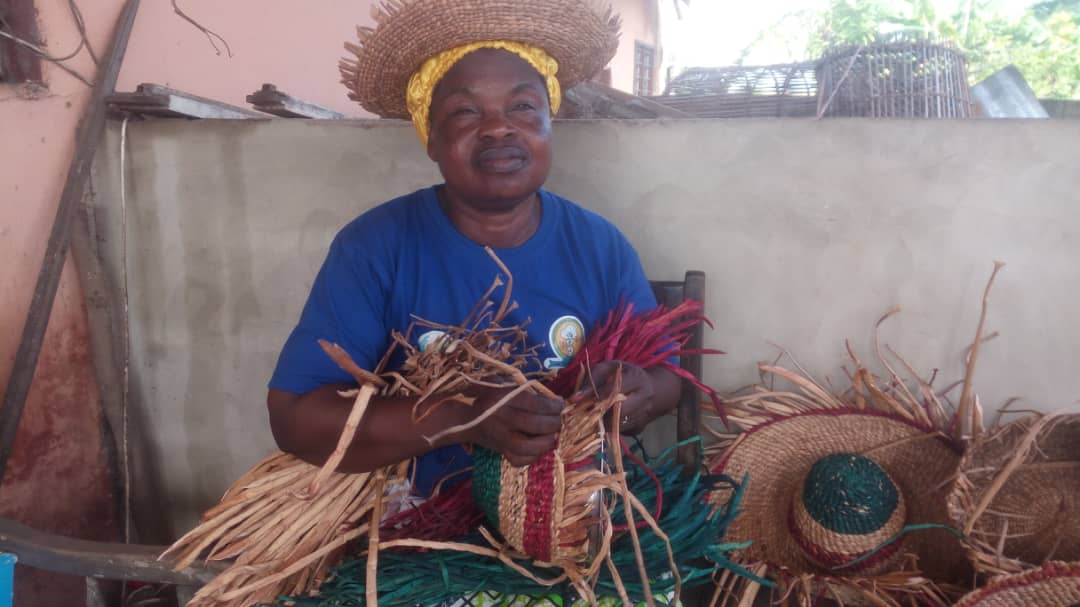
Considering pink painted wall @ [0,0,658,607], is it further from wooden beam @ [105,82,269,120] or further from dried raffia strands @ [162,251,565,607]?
dried raffia strands @ [162,251,565,607]

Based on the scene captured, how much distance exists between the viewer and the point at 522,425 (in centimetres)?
107

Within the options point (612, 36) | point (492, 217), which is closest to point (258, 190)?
point (492, 217)

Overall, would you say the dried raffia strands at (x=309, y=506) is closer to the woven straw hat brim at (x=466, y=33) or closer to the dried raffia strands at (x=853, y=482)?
the woven straw hat brim at (x=466, y=33)

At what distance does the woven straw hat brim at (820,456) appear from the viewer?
5.99 ft

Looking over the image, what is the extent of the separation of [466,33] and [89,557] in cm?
133

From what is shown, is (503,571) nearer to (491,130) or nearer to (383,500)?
(383,500)

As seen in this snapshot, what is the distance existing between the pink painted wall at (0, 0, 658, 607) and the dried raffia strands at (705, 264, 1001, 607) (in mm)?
1967

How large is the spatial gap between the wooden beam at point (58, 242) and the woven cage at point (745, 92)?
193 cm

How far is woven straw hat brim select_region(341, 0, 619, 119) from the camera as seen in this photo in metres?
1.53

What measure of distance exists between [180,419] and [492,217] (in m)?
1.48

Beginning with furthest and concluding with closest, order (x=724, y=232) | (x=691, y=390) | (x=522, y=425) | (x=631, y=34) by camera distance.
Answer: (x=631, y=34), (x=724, y=232), (x=691, y=390), (x=522, y=425)

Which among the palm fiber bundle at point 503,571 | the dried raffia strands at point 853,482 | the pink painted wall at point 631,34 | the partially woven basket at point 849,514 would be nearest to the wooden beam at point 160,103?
the palm fiber bundle at point 503,571

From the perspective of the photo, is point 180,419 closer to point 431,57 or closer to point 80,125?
point 80,125

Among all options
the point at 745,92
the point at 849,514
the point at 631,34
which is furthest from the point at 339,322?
the point at 631,34
